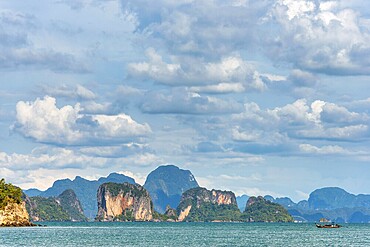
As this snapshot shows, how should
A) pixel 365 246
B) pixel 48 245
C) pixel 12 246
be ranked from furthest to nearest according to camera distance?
pixel 365 246
pixel 48 245
pixel 12 246

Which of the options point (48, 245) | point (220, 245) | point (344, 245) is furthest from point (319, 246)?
point (48, 245)

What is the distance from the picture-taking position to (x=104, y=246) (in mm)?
164750

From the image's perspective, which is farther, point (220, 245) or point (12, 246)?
point (220, 245)

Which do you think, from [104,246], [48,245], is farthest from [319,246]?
[48,245]

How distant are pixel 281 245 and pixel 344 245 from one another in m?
14.8

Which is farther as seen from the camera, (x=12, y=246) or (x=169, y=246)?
(x=169, y=246)

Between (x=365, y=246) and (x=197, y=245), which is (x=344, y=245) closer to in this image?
(x=365, y=246)

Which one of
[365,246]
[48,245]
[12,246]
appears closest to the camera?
[12,246]

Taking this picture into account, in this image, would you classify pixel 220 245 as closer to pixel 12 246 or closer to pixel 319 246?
pixel 319 246

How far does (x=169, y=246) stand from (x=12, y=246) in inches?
1435

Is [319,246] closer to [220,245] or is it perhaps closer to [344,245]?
[344,245]

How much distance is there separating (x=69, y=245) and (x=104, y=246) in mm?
7736

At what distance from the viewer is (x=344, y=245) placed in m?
177

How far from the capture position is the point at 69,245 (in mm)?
165000
